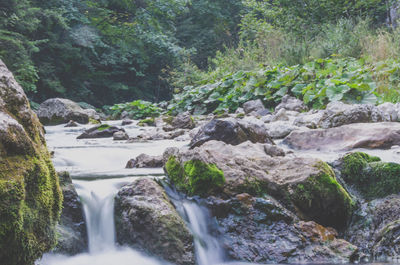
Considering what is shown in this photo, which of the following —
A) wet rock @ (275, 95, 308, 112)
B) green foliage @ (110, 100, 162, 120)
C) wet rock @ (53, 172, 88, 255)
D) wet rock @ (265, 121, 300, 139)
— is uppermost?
wet rock @ (53, 172, 88, 255)

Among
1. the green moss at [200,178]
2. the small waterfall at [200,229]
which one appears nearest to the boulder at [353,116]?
the green moss at [200,178]

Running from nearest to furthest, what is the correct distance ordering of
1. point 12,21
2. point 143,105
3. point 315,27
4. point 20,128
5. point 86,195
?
point 20,128, point 86,195, point 12,21, point 143,105, point 315,27

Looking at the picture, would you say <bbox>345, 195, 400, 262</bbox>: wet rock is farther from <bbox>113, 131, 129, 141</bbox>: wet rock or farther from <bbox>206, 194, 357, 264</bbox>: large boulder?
<bbox>113, 131, 129, 141</bbox>: wet rock

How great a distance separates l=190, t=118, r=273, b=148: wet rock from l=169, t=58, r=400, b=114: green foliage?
3146 millimetres

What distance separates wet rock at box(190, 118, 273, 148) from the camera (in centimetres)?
454

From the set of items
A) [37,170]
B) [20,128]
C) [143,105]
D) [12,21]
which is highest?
[12,21]

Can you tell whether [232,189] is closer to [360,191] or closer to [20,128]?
[360,191]

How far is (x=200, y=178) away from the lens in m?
2.76

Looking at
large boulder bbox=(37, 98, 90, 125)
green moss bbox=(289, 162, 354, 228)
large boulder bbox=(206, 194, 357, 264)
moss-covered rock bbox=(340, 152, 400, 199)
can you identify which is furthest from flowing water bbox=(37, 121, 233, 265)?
large boulder bbox=(37, 98, 90, 125)

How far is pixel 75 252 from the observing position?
88.6 inches

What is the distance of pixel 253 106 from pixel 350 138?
445cm

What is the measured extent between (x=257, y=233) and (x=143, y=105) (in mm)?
10404

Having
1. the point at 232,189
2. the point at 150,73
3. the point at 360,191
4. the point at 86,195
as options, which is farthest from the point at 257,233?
the point at 150,73

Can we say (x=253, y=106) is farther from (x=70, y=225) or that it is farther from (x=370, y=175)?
(x=70, y=225)
